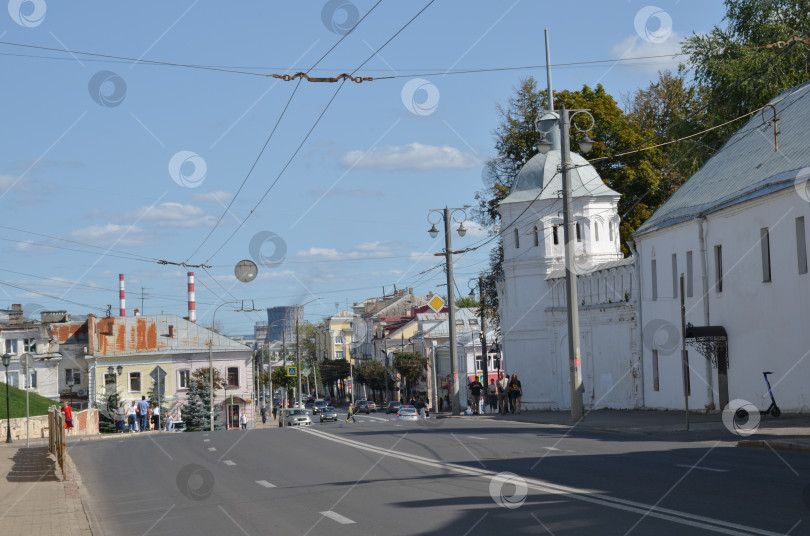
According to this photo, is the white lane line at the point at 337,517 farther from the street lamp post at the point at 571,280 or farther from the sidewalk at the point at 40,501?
the street lamp post at the point at 571,280

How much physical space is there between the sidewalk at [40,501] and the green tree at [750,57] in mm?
33778

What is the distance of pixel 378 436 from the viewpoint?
26.4m

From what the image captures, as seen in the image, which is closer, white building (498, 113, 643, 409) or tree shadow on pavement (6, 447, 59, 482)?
tree shadow on pavement (6, 447, 59, 482)

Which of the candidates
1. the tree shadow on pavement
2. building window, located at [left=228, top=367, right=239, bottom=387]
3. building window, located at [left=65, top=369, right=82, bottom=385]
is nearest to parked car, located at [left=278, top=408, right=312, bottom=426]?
building window, located at [left=228, top=367, right=239, bottom=387]

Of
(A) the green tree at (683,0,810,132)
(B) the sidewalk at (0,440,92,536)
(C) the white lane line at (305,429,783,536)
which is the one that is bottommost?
(B) the sidewalk at (0,440,92,536)

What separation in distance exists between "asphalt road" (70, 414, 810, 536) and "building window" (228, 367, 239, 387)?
63714 millimetres

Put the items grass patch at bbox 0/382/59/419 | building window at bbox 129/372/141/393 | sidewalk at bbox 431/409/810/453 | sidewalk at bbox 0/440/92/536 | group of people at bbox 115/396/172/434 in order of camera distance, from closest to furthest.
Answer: sidewalk at bbox 0/440/92/536, sidewalk at bbox 431/409/810/453, group of people at bbox 115/396/172/434, grass patch at bbox 0/382/59/419, building window at bbox 129/372/141/393

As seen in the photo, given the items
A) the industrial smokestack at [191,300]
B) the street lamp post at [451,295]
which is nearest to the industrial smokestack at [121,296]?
the industrial smokestack at [191,300]

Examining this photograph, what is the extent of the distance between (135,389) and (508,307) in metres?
45.7

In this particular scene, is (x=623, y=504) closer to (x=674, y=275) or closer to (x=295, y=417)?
(x=674, y=275)

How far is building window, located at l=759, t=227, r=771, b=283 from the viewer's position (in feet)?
94.8

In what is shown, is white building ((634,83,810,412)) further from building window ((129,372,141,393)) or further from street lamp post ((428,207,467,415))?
building window ((129,372,141,393))

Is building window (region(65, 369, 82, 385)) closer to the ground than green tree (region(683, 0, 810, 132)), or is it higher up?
closer to the ground

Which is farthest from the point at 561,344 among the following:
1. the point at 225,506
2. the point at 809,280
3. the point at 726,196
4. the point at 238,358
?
the point at 238,358
